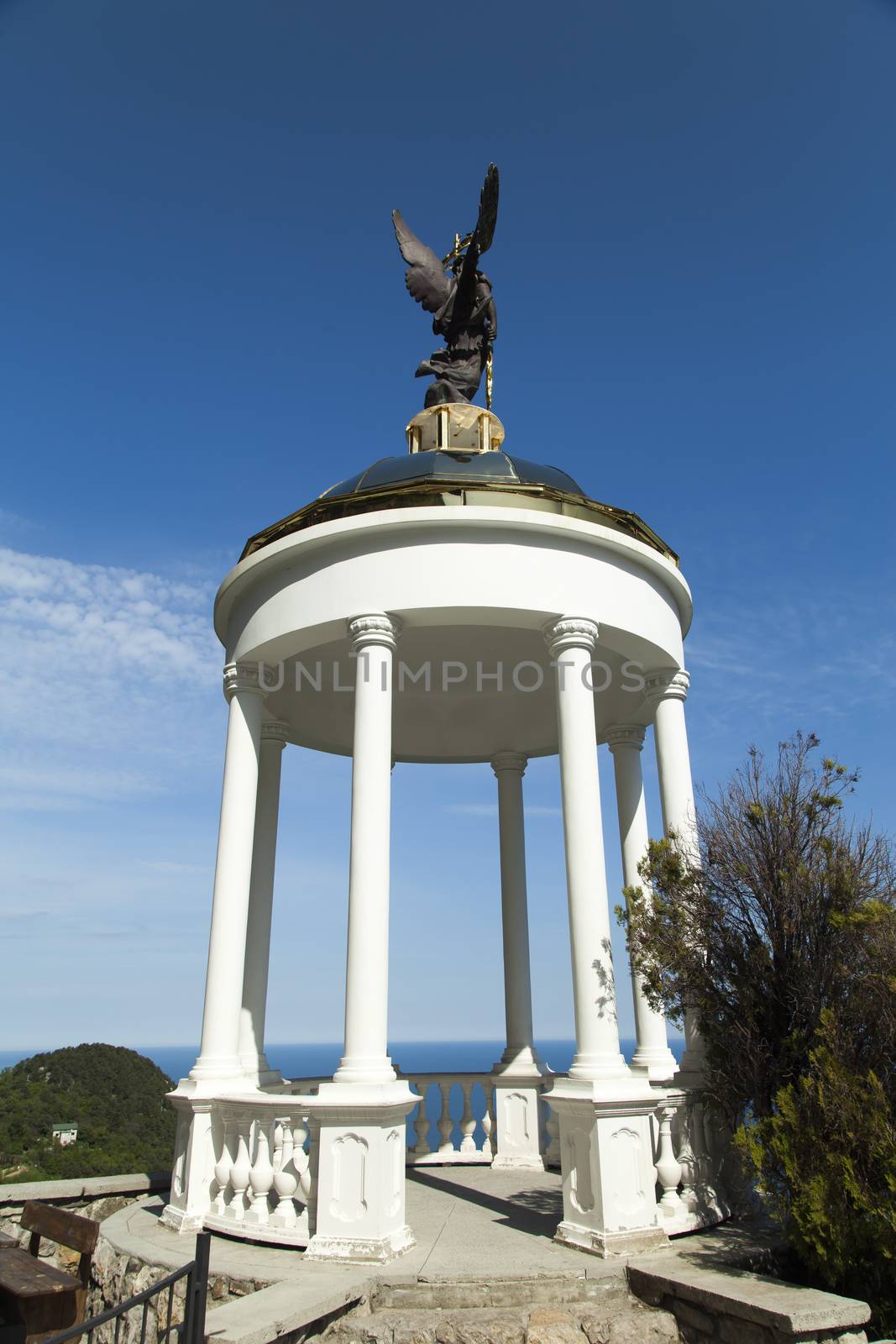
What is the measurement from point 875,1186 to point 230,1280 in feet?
20.8

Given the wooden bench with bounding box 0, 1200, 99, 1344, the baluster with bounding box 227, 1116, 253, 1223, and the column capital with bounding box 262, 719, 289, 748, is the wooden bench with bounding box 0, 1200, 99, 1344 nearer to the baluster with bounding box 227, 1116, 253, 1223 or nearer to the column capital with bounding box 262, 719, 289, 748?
the baluster with bounding box 227, 1116, 253, 1223

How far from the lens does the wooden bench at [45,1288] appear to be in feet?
25.2

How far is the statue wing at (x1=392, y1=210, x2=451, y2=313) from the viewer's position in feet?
62.4

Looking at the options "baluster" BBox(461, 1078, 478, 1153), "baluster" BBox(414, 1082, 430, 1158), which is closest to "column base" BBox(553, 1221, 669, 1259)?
"baluster" BBox(414, 1082, 430, 1158)

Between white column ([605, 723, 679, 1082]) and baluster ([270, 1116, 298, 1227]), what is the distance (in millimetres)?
6065

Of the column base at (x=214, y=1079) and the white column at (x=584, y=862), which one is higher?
the white column at (x=584, y=862)

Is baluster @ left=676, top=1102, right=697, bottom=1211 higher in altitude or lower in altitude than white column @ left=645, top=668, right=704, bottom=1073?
lower

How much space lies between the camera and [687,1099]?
10.8m

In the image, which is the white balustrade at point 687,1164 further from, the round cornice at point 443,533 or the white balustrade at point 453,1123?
the round cornice at point 443,533

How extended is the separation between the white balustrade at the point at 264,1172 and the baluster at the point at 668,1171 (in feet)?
13.5

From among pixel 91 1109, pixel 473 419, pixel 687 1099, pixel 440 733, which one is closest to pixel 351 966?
pixel 687 1099

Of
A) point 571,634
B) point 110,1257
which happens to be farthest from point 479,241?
point 110,1257

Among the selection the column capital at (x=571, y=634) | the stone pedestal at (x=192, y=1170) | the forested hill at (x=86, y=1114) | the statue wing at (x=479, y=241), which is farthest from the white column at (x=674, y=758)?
the forested hill at (x=86, y=1114)

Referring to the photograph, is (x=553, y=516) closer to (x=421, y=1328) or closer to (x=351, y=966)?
(x=351, y=966)
